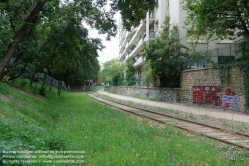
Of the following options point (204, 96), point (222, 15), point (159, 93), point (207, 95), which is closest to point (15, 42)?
point (222, 15)

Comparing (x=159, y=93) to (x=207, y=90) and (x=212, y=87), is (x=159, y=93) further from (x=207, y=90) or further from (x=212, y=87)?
(x=212, y=87)

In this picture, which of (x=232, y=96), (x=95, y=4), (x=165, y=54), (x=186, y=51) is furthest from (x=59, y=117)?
(x=186, y=51)

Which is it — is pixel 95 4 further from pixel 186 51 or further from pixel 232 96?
pixel 186 51

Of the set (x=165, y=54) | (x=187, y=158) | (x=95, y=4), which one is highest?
(x=95, y=4)

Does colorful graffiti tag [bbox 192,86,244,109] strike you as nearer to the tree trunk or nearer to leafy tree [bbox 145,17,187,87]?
leafy tree [bbox 145,17,187,87]

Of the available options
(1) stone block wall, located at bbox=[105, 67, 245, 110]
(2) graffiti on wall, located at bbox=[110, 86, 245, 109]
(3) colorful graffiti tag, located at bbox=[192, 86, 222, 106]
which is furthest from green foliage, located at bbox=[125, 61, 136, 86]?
(3) colorful graffiti tag, located at bbox=[192, 86, 222, 106]

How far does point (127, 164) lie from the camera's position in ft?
16.0

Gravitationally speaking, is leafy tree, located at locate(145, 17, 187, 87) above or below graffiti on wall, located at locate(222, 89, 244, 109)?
above

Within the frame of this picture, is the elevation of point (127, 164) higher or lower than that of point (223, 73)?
lower

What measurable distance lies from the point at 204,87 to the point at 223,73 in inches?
116

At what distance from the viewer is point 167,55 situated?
25734mm

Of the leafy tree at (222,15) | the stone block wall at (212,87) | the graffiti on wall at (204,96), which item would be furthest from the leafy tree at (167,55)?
the leafy tree at (222,15)

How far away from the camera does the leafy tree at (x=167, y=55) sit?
25547 millimetres

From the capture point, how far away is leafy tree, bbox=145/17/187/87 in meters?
25.5
